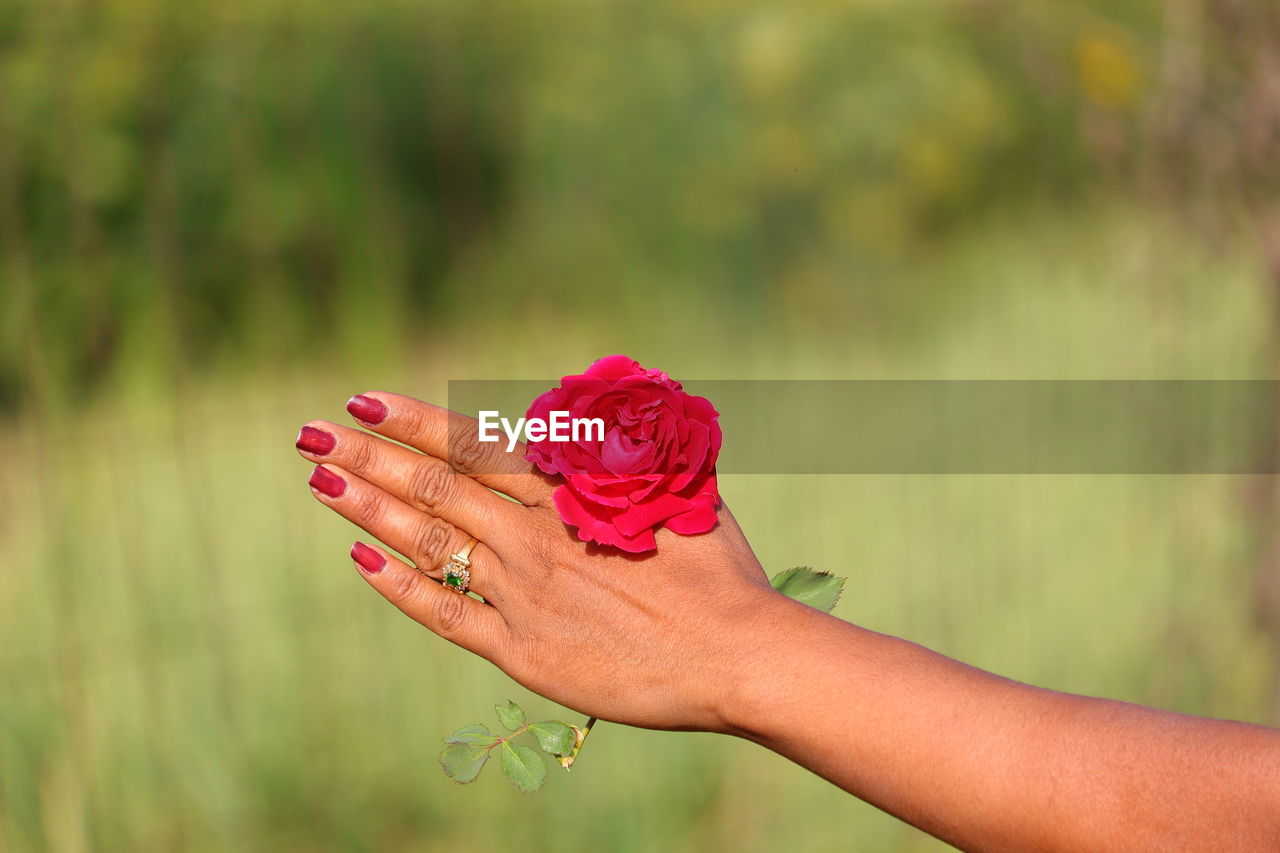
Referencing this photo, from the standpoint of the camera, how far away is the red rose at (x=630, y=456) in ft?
3.64

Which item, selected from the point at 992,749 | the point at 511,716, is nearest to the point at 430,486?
the point at 511,716

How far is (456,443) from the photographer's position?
125 cm

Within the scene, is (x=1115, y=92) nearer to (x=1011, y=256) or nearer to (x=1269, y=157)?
(x=1269, y=157)

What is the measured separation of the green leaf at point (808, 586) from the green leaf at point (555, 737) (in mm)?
268

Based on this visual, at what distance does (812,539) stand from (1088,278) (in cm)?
218

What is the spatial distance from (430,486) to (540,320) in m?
2.78

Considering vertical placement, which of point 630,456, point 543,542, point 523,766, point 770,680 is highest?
point 630,456

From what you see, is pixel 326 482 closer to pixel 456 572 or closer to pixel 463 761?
pixel 456 572

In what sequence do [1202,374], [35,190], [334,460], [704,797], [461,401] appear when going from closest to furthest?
[334,460], [704,797], [35,190], [461,401], [1202,374]

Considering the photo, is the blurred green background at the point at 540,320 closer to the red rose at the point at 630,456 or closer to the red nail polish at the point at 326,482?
the red nail polish at the point at 326,482

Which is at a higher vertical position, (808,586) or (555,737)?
(808,586)

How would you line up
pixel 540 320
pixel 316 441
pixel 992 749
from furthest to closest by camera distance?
pixel 540 320 → pixel 316 441 → pixel 992 749

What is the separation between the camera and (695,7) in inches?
211

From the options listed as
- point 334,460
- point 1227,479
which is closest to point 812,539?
point 1227,479
